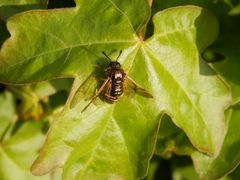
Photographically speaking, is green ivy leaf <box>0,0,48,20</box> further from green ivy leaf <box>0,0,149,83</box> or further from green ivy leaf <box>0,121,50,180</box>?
green ivy leaf <box>0,121,50,180</box>

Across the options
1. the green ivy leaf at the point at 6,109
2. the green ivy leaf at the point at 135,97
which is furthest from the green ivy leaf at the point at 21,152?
the green ivy leaf at the point at 135,97

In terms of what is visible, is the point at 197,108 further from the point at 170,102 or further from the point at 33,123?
the point at 33,123

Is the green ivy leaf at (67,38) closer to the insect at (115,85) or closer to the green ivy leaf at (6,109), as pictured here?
the insect at (115,85)

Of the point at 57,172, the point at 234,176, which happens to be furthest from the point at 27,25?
the point at 234,176

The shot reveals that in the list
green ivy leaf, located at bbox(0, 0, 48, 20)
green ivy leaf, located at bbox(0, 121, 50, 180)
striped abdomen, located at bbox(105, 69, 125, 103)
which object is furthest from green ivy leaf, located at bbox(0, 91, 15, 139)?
striped abdomen, located at bbox(105, 69, 125, 103)

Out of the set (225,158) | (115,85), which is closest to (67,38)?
(115,85)

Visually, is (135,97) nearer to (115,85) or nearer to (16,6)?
(115,85)
